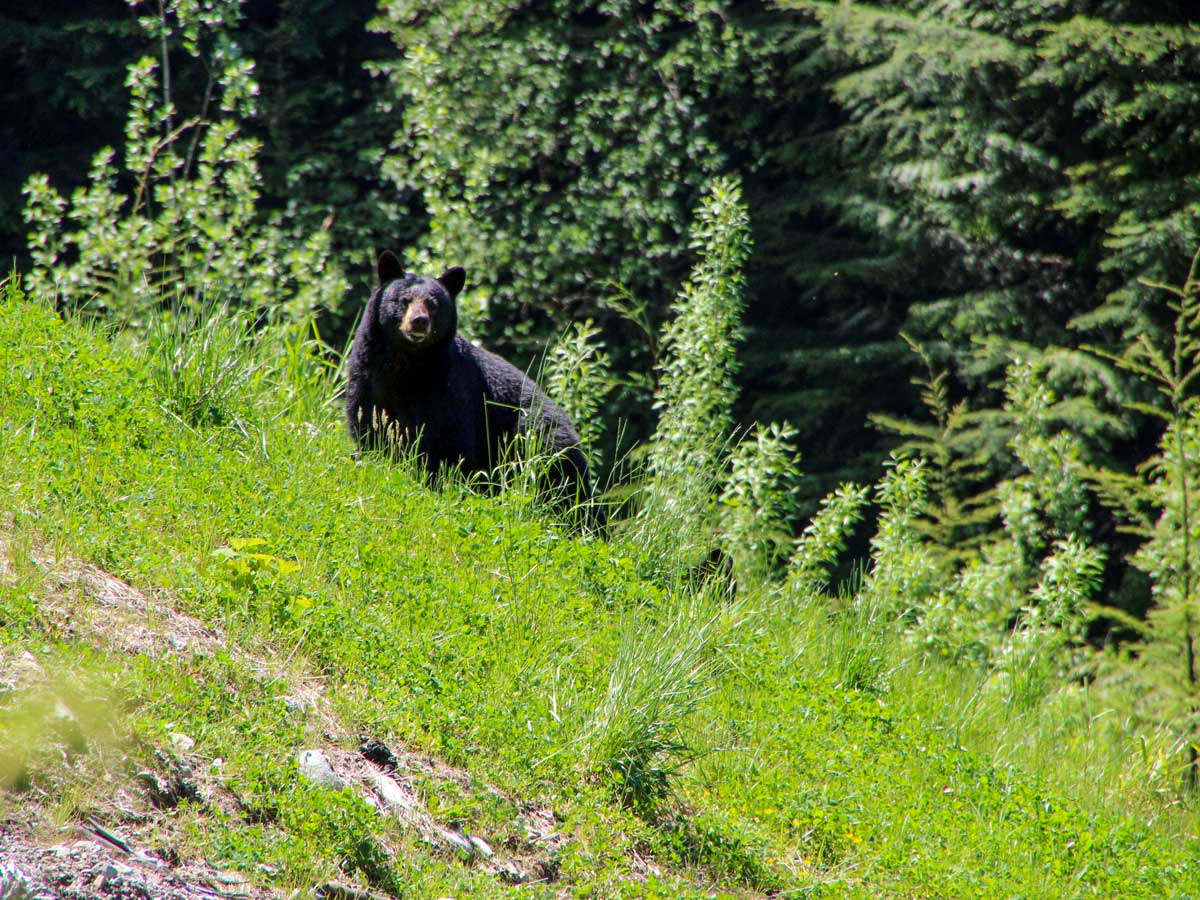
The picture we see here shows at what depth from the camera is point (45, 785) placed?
125 inches

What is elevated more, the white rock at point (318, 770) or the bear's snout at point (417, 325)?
the bear's snout at point (417, 325)

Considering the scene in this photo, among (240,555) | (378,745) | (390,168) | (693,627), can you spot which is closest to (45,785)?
(378,745)

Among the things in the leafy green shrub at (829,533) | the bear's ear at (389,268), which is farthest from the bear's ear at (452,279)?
the leafy green shrub at (829,533)

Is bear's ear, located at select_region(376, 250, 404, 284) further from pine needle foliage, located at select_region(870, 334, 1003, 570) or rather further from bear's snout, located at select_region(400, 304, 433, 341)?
pine needle foliage, located at select_region(870, 334, 1003, 570)

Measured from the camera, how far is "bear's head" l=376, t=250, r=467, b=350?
19.9ft

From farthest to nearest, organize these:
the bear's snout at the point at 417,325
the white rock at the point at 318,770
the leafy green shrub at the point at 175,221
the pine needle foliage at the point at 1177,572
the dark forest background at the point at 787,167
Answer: the dark forest background at the point at 787,167, the leafy green shrub at the point at 175,221, the pine needle foliage at the point at 1177,572, the bear's snout at the point at 417,325, the white rock at the point at 318,770

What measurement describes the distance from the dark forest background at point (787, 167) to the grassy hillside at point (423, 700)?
5496 millimetres

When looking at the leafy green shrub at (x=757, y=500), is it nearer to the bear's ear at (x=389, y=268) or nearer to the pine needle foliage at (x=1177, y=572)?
the pine needle foliage at (x=1177, y=572)

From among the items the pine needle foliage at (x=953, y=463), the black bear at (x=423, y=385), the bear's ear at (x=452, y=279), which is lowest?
the pine needle foliage at (x=953, y=463)

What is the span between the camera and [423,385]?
6383 millimetres

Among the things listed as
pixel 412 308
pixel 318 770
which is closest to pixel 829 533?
pixel 412 308

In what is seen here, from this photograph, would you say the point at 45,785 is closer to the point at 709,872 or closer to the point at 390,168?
the point at 709,872

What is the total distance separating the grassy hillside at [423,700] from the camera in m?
3.45

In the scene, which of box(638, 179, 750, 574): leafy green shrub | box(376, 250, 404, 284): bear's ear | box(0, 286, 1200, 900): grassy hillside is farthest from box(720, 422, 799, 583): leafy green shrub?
box(376, 250, 404, 284): bear's ear
